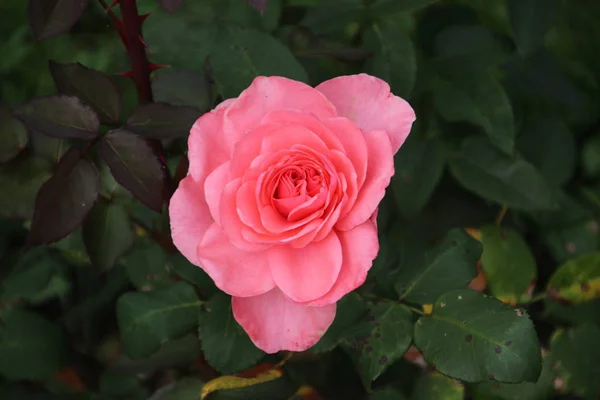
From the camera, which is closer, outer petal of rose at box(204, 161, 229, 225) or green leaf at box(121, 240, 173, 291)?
outer petal of rose at box(204, 161, 229, 225)

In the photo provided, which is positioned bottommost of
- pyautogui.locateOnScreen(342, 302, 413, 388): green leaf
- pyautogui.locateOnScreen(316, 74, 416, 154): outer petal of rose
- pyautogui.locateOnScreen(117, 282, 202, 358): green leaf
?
pyautogui.locateOnScreen(117, 282, 202, 358): green leaf

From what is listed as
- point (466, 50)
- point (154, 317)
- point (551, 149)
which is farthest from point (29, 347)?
point (551, 149)

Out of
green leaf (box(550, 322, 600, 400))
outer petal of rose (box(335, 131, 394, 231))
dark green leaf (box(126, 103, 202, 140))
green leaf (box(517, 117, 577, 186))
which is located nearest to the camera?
outer petal of rose (box(335, 131, 394, 231))

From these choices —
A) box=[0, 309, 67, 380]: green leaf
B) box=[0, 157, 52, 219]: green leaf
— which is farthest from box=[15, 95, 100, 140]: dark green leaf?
box=[0, 309, 67, 380]: green leaf

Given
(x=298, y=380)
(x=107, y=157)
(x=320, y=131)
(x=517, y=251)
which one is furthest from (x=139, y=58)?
(x=517, y=251)

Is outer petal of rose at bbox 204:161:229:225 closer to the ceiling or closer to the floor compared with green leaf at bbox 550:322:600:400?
closer to the ceiling

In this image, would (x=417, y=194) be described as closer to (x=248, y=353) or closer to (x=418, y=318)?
(x=418, y=318)

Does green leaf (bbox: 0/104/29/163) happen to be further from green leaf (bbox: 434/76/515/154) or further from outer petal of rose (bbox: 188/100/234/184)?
green leaf (bbox: 434/76/515/154)
